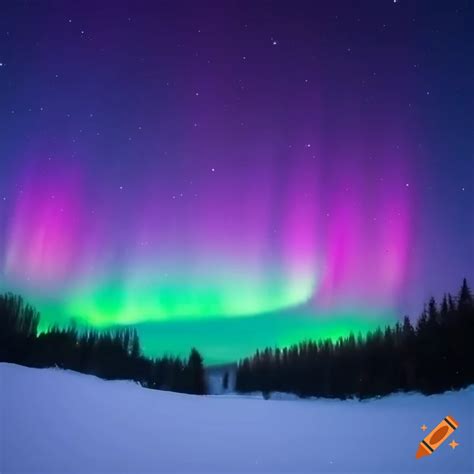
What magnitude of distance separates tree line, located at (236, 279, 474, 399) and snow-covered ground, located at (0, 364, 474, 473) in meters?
4.69

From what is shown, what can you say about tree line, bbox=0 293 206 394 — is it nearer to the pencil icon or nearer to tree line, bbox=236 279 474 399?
tree line, bbox=236 279 474 399

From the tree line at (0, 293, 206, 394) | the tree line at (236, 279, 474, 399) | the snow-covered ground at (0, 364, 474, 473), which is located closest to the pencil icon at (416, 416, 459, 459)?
the snow-covered ground at (0, 364, 474, 473)

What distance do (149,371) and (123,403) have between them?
6.06 metres

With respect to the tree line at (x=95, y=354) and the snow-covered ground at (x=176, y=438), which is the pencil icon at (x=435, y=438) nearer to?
the snow-covered ground at (x=176, y=438)

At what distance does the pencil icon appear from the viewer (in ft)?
16.1

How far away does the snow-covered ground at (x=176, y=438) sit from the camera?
13.1ft

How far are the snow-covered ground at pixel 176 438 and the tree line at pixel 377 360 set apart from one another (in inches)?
185

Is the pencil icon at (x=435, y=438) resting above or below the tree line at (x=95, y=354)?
below

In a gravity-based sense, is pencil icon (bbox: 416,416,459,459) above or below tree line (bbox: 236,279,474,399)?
below

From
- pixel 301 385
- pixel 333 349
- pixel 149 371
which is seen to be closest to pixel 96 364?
pixel 149 371

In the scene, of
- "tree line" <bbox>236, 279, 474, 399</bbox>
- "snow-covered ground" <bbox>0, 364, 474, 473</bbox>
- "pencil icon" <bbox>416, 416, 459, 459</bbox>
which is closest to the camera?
"snow-covered ground" <bbox>0, 364, 474, 473</bbox>

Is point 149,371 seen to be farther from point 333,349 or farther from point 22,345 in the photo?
point 333,349

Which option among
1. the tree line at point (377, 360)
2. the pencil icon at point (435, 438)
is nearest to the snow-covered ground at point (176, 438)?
the pencil icon at point (435, 438)

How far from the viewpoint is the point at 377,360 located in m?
12.2
